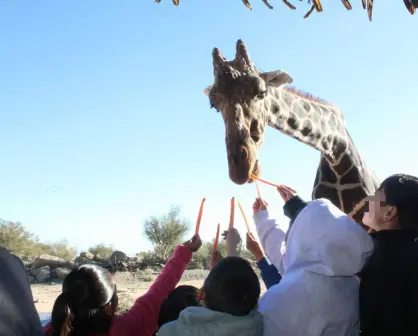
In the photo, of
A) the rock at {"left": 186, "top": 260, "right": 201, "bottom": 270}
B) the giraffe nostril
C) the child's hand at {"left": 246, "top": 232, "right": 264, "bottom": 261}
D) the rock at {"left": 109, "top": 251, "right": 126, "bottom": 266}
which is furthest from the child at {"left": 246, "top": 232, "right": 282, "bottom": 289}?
the rock at {"left": 186, "top": 260, "right": 201, "bottom": 270}

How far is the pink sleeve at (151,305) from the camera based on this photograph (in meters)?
2.49

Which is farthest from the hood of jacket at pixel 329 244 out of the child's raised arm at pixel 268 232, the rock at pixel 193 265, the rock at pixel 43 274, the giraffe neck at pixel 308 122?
the rock at pixel 193 265

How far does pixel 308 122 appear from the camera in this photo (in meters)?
5.29

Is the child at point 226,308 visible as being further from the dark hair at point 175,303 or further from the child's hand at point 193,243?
the child's hand at point 193,243

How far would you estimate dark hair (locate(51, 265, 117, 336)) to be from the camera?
7.33 feet

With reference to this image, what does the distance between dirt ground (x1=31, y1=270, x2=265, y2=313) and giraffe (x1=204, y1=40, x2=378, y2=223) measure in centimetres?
744

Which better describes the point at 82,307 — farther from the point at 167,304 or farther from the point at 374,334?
the point at 374,334

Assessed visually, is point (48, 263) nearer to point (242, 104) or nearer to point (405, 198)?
point (242, 104)

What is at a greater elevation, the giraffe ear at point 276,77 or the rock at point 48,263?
the giraffe ear at point 276,77

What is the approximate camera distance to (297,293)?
2.10 m

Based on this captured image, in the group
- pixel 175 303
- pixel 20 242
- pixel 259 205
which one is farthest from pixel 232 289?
pixel 20 242

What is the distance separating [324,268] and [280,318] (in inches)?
Answer: 11.5

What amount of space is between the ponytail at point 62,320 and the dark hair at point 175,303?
1.81ft

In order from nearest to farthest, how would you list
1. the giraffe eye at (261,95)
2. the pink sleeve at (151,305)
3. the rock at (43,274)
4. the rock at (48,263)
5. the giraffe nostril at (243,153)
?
the pink sleeve at (151,305), the giraffe nostril at (243,153), the giraffe eye at (261,95), the rock at (43,274), the rock at (48,263)
